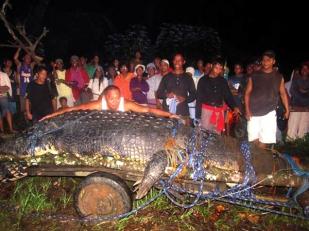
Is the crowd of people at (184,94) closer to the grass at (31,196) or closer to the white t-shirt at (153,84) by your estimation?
the white t-shirt at (153,84)

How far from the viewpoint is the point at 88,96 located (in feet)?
30.0

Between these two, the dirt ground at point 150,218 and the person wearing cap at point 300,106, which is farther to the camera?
the person wearing cap at point 300,106

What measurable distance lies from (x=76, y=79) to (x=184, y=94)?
12.7ft

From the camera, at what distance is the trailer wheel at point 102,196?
13.2 feet

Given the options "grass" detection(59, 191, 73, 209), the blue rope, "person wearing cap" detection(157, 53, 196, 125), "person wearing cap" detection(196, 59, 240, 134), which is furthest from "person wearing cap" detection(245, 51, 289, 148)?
"grass" detection(59, 191, 73, 209)

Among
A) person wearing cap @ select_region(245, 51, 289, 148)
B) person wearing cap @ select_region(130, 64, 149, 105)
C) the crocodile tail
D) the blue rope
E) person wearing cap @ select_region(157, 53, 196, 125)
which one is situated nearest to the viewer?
the blue rope

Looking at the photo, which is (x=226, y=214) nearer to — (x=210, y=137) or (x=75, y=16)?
(x=210, y=137)

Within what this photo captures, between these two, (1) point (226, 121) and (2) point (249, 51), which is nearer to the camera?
(1) point (226, 121)

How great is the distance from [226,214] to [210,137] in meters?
1.00

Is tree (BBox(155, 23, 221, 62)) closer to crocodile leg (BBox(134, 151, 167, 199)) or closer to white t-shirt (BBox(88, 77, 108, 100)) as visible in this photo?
white t-shirt (BBox(88, 77, 108, 100))

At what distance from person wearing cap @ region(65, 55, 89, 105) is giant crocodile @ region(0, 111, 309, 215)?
4.42 meters

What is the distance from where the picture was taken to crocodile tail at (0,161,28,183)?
14.5ft

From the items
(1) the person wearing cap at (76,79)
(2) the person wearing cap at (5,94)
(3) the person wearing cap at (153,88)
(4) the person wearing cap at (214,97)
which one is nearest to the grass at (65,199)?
(4) the person wearing cap at (214,97)

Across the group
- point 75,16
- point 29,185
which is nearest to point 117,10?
point 75,16
